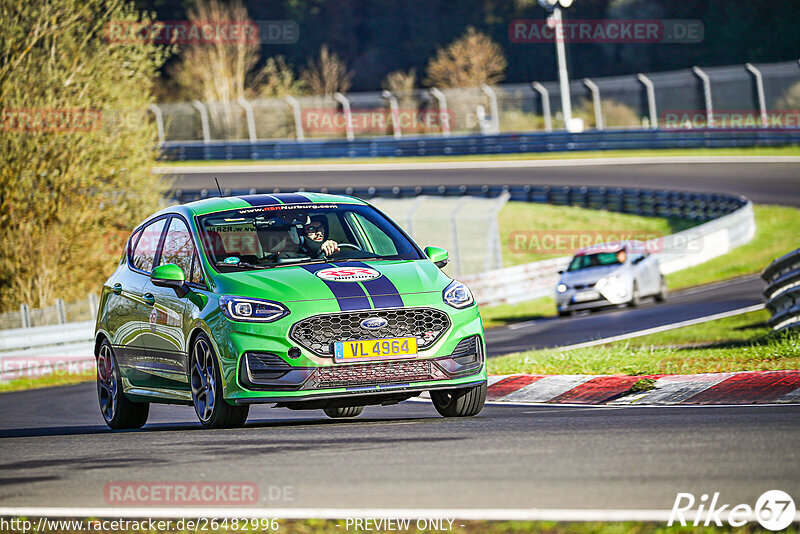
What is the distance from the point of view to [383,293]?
8.63 m

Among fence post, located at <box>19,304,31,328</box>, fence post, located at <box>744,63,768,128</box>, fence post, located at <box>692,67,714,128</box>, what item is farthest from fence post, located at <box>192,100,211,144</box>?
fence post, located at <box>19,304,31,328</box>

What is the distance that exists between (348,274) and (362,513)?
3643 mm

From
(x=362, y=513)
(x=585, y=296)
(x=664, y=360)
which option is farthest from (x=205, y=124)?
(x=362, y=513)

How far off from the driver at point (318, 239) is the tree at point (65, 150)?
52.1 feet

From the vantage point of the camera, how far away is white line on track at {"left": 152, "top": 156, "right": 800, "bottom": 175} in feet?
147

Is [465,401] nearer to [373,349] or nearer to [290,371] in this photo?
[373,349]

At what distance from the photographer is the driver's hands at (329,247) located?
9.60 meters

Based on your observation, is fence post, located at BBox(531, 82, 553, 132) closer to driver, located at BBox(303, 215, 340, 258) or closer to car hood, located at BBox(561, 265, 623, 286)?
car hood, located at BBox(561, 265, 623, 286)

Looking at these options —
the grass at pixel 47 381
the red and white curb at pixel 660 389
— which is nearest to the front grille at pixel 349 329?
the red and white curb at pixel 660 389

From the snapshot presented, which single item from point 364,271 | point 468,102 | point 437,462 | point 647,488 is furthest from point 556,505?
point 468,102

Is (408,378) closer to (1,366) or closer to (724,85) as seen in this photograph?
(1,366)

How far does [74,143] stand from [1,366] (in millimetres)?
6789

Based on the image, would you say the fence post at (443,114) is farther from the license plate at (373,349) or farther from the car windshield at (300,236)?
the license plate at (373,349)

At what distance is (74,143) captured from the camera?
82.8 ft
